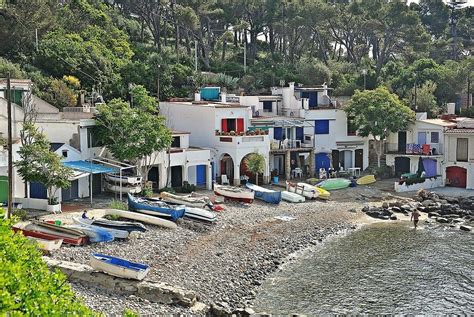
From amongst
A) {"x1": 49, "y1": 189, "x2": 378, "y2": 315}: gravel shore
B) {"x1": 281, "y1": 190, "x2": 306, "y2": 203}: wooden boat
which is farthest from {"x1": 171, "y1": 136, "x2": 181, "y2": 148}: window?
{"x1": 281, "y1": 190, "x2": 306, "y2": 203}: wooden boat

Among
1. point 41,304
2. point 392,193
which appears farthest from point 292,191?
point 41,304

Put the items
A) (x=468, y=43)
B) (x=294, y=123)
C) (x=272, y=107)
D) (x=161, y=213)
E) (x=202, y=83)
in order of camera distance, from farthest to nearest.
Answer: (x=468, y=43)
(x=202, y=83)
(x=272, y=107)
(x=294, y=123)
(x=161, y=213)

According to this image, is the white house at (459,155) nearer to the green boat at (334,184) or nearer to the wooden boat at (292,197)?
the green boat at (334,184)

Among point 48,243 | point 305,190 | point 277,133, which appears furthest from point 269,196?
point 48,243

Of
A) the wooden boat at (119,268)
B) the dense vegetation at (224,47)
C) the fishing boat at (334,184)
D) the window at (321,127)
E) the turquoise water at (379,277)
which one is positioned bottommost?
the turquoise water at (379,277)

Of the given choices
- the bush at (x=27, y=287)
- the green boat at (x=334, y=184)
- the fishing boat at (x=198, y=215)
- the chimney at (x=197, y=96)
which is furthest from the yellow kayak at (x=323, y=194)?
the bush at (x=27, y=287)

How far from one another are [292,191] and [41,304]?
34687 millimetres

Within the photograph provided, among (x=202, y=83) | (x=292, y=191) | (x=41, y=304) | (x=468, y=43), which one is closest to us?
(x=41, y=304)

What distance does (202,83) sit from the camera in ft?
203

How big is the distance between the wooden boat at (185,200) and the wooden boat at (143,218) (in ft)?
11.1

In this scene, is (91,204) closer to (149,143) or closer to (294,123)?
(149,143)

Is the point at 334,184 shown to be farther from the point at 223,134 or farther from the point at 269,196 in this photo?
the point at 223,134

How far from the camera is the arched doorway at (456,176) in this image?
50.7 meters

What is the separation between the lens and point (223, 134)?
4759cm
